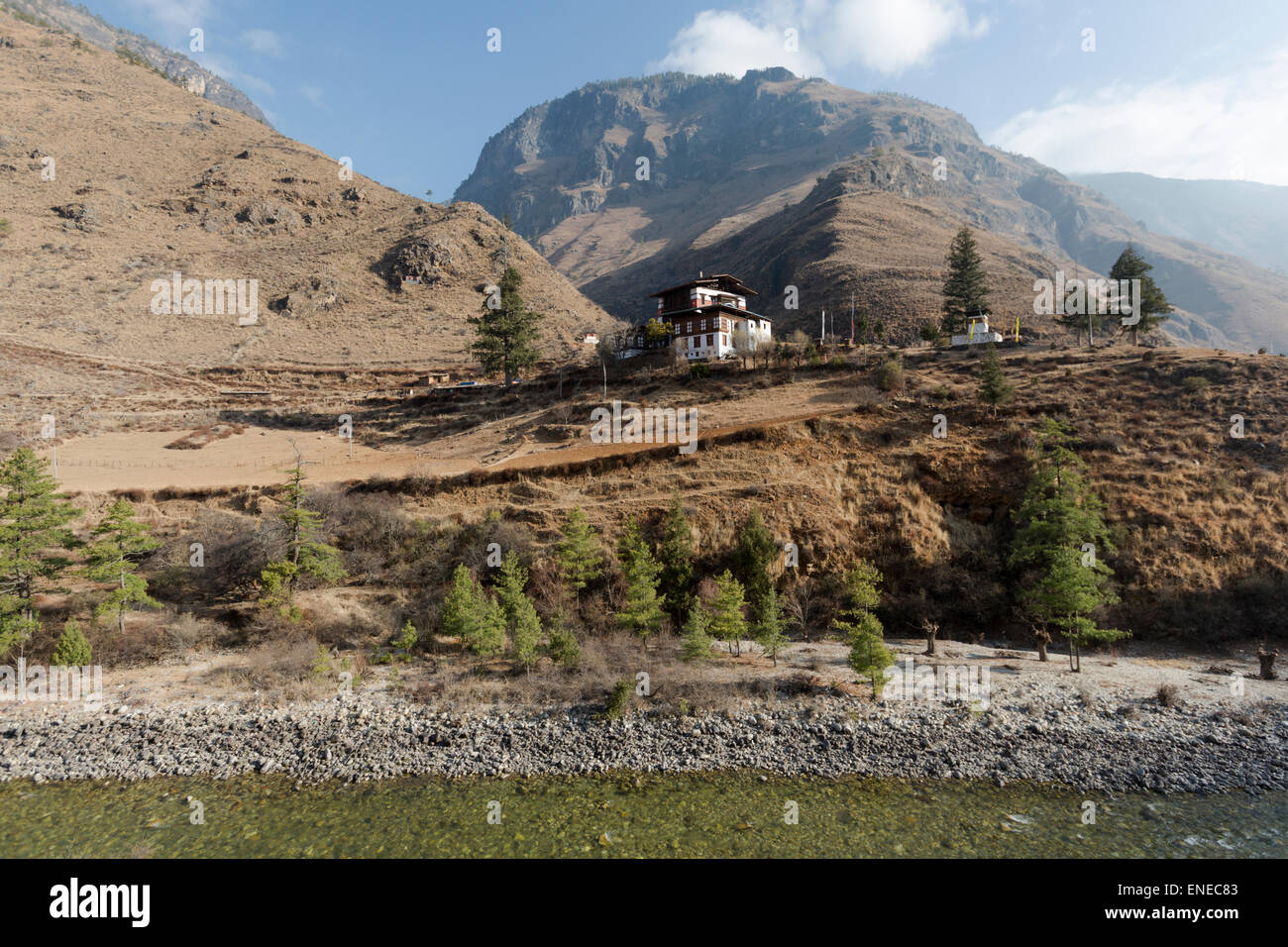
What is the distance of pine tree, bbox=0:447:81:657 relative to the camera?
69.3 ft

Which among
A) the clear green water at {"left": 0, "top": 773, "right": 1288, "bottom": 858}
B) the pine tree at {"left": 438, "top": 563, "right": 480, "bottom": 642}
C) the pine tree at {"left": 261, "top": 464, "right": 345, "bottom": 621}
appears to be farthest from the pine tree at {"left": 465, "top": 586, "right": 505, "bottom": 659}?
the pine tree at {"left": 261, "top": 464, "right": 345, "bottom": 621}

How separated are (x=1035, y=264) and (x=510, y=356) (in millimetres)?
119545

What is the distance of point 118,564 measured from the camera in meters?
22.7

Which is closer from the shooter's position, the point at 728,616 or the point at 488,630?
the point at 728,616

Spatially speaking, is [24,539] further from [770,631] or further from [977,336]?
[977,336]

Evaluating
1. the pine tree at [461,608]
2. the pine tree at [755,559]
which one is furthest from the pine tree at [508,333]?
the pine tree at [755,559]

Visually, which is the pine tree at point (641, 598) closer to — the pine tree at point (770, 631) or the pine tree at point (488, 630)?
the pine tree at point (770, 631)

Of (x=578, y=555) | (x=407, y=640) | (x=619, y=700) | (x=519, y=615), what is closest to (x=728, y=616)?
(x=619, y=700)

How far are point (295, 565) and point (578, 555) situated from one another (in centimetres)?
1223

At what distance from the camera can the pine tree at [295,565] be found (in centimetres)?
2419

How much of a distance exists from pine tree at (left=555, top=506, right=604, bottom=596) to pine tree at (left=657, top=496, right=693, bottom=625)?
3.04m

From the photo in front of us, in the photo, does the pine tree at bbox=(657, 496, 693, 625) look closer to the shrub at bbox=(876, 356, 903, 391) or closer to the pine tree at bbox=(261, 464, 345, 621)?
the pine tree at bbox=(261, 464, 345, 621)
